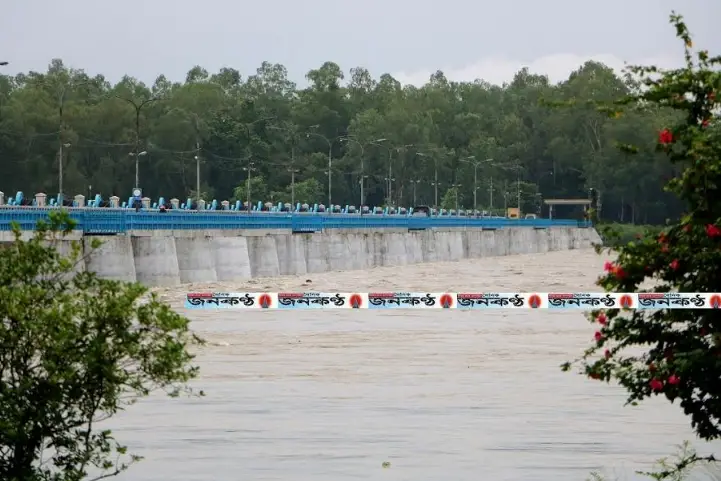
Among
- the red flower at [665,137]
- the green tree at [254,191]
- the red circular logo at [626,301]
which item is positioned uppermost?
the green tree at [254,191]

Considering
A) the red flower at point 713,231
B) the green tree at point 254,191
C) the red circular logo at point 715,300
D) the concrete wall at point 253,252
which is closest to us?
the red flower at point 713,231

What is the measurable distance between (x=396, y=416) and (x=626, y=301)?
8852 mm

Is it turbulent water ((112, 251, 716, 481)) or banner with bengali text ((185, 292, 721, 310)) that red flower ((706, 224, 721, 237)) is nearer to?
banner with bengali text ((185, 292, 721, 310))

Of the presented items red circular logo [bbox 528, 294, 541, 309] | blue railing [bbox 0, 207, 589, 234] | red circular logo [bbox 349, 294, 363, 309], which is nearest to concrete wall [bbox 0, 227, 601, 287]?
blue railing [bbox 0, 207, 589, 234]

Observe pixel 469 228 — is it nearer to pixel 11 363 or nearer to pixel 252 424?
pixel 252 424

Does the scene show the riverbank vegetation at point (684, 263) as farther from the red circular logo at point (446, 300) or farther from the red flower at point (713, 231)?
the red circular logo at point (446, 300)

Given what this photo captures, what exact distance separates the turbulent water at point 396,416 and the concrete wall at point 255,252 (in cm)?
459

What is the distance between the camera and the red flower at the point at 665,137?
44.0 ft

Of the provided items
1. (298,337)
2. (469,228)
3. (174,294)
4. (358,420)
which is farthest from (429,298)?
(469,228)

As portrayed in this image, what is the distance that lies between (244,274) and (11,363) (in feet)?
179

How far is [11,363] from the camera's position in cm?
1215

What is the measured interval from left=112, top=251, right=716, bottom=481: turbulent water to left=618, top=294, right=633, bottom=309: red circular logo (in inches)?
151

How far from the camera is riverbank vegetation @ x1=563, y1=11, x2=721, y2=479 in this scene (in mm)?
13031

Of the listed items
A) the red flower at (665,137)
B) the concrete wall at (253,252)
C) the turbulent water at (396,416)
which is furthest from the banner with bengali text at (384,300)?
the concrete wall at (253,252)
